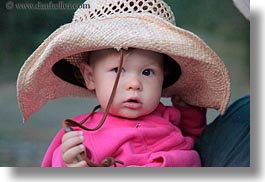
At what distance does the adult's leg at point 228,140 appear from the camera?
3.51ft

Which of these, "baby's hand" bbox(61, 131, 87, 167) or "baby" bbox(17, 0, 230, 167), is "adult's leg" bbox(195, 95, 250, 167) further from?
"baby's hand" bbox(61, 131, 87, 167)

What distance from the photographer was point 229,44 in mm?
1123

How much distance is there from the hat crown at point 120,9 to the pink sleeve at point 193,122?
0.18m

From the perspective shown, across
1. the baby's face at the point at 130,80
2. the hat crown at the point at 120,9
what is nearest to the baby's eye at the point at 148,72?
the baby's face at the point at 130,80

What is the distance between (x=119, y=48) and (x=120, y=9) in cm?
8

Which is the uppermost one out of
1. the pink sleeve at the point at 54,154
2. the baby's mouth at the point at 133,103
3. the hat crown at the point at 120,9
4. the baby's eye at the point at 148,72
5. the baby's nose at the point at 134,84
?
the hat crown at the point at 120,9

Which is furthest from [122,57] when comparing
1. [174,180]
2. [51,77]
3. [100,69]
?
[174,180]

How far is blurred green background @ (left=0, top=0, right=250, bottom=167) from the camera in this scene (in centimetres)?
110

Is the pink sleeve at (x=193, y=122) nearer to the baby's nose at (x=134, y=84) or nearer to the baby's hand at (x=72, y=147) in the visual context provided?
the baby's nose at (x=134, y=84)

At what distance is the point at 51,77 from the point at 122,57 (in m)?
0.15

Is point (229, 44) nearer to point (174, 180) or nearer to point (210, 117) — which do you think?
point (210, 117)

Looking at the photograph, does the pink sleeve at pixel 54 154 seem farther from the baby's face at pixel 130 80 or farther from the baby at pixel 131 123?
the baby's face at pixel 130 80

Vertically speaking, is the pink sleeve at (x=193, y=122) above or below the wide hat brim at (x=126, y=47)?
below

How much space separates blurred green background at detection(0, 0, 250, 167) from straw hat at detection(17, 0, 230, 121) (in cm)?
2
